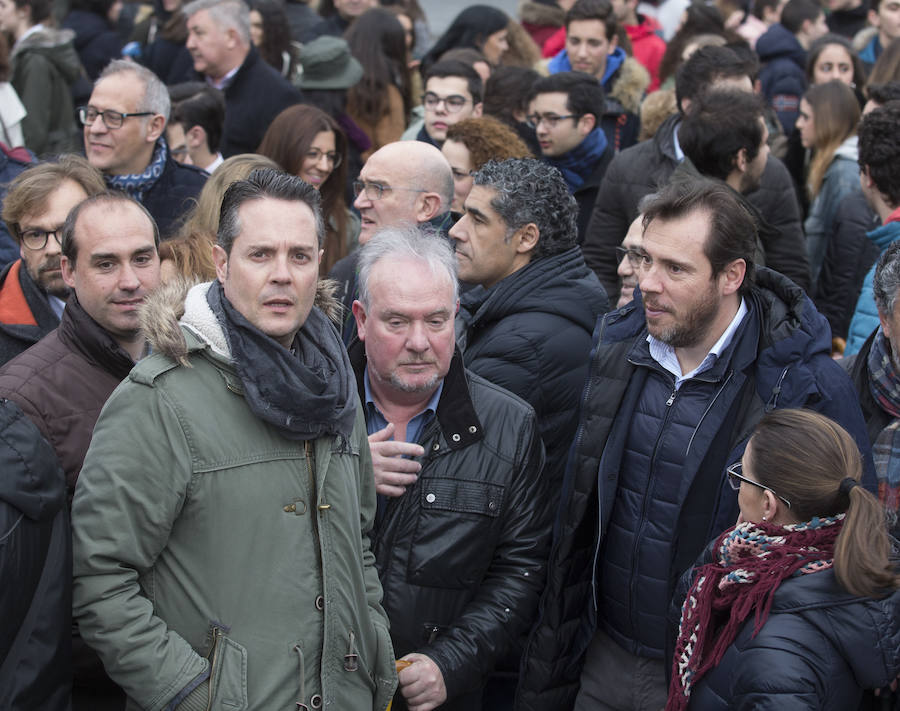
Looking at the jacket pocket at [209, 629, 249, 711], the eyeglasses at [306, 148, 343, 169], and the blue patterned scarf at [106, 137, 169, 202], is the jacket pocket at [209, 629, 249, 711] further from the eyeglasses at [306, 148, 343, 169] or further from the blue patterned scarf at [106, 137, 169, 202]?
the eyeglasses at [306, 148, 343, 169]

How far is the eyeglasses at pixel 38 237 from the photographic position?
423 cm

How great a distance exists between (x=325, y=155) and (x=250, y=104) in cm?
168

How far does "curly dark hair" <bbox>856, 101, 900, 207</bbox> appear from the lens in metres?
4.29

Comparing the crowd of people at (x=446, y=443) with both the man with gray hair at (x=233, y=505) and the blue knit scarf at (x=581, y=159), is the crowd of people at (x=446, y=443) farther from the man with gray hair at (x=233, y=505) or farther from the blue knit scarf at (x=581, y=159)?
the blue knit scarf at (x=581, y=159)

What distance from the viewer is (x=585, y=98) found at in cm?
644

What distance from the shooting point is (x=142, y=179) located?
5.65m

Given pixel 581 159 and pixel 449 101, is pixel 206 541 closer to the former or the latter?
pixel 581 159

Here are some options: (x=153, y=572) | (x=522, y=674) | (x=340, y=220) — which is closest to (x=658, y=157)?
(x=340, y=220)

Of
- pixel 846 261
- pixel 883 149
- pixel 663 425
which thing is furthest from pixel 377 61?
pixel 663 425

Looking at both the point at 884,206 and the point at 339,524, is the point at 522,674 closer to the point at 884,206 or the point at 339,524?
the point at 339,524

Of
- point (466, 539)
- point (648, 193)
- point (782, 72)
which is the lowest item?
point (466, 539)

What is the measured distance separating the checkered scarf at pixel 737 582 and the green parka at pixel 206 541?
95 cm

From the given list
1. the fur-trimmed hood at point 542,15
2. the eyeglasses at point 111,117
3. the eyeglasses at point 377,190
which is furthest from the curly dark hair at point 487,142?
the fur-trimmed hood at point 542,15

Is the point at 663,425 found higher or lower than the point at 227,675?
higher
